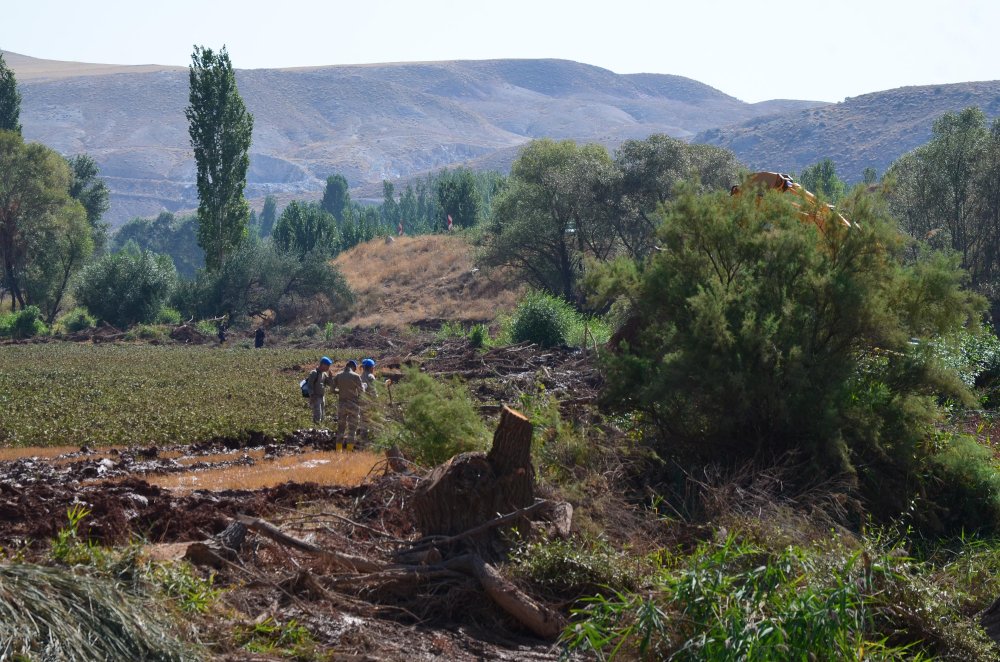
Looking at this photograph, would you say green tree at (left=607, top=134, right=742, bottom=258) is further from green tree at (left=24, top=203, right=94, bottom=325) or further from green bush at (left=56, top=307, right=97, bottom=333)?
green tree at (left=24, top=203, right=94, bottom=325)

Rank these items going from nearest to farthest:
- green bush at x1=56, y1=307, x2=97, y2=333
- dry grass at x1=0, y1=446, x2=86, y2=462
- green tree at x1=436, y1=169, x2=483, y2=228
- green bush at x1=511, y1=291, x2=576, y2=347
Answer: dry grass at x1=0, y1=446, x2=86, y2=462
green bush at x1=511, y1=291, x2=576, y2=347
green bush at x1=56, y1=307, x2=97, y2=333
green tree at x1=436, y1=169, x2=483, y2=228

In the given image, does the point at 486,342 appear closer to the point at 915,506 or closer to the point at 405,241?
the point at 915,506

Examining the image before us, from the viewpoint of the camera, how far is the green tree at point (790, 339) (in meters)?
10.4

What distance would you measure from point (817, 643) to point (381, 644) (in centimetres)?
265

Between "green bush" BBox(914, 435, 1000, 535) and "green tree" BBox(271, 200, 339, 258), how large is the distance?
6796 centimetres

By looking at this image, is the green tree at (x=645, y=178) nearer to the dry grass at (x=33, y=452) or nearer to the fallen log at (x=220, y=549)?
the dry grass at (x=33, y=452)

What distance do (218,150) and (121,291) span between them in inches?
336

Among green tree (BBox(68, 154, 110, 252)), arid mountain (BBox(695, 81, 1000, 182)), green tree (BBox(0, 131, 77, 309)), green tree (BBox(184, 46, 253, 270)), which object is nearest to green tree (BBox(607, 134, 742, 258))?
green tree (BBox(184, 46, 253, 270))

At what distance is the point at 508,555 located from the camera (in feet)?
26.5

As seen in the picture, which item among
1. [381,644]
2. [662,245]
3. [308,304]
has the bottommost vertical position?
[308,304]

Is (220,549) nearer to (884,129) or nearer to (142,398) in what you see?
(142,398)

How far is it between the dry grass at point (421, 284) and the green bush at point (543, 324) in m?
17.2

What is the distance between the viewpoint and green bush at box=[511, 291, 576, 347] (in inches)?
1252

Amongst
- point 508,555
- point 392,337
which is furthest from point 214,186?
point 508,555
